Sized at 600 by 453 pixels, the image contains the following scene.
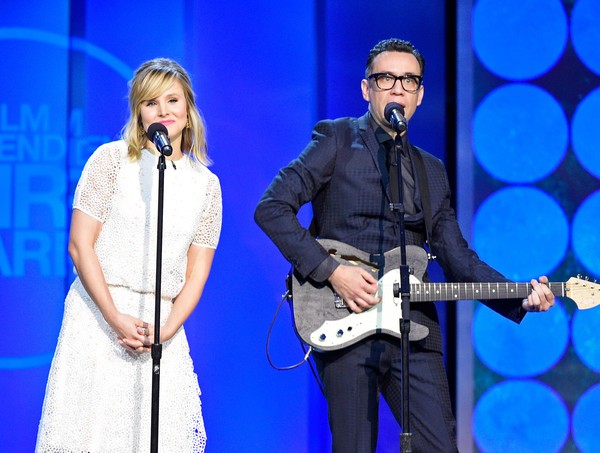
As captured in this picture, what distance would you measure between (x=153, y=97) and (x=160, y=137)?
370mm

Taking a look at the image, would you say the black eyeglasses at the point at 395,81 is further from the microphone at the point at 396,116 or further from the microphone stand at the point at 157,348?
the microphone stand at the point at 157,348

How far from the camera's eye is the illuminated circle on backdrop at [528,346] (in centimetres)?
470

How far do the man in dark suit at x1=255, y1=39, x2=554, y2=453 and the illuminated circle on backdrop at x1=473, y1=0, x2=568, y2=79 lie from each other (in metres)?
1.34

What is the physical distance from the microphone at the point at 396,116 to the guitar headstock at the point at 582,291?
0.98 metres

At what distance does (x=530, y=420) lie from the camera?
4.68 metres

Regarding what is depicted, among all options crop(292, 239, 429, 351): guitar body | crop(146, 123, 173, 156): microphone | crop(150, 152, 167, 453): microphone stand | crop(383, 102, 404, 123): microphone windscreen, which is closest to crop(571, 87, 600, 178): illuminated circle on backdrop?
crop(292, 239, 429, 351): guitar body

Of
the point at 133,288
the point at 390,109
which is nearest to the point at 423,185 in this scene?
the point at 390,109

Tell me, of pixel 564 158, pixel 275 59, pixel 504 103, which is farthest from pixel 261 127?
pixel 564 158

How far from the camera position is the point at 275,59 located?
4762 mm

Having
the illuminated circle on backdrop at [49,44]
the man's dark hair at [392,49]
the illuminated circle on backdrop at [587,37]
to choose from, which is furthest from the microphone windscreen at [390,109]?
the illuminated circle on backdrop at [587,37]

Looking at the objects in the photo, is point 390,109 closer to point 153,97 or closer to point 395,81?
point 395,81

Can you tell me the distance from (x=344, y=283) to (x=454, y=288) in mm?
438

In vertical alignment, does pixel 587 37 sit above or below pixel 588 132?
above

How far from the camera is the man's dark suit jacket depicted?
3361 millimetres
